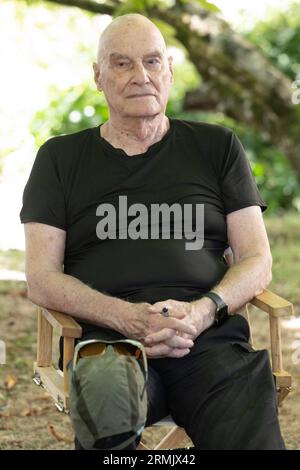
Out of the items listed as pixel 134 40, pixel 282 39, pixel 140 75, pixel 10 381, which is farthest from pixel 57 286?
pixel 282 39

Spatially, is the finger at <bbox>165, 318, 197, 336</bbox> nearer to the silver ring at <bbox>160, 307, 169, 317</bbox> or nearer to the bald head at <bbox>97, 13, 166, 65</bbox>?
the silver ring at <bbox>160, 307, 169, 317</bbox>

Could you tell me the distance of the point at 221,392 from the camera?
249 cm

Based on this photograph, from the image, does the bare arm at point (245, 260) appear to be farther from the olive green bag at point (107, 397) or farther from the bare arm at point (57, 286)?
the olive green bag at point (107, 397)

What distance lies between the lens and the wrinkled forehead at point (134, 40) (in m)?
2.89

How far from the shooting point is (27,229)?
2.85 meters

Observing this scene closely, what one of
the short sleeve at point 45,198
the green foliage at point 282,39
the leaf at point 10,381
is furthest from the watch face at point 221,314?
the green foliage at point 282,39

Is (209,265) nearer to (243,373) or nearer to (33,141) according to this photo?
(243,373)

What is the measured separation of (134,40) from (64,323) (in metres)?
0.99

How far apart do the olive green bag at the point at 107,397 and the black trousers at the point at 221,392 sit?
15cm

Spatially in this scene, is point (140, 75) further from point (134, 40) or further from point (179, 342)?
point (179, 342)

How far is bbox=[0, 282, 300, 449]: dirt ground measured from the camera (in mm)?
3730

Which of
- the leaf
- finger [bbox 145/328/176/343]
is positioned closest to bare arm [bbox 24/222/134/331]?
finger [bbox 145/328/176/343]

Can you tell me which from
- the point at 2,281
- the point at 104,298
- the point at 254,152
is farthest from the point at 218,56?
the point at 104,298

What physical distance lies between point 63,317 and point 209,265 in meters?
0.52
